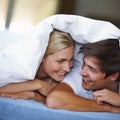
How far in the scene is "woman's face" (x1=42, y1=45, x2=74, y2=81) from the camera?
1.01 metres

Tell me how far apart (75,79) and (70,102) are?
9 centimetres

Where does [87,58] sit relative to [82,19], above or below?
below

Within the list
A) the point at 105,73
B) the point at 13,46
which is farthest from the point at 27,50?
the point at 105,73

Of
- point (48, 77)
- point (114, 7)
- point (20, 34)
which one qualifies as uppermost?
point (114, 7)

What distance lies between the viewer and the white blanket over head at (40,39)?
0.98m

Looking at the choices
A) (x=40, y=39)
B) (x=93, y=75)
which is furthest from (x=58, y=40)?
(x=93, y=75)

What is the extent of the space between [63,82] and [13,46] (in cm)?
22

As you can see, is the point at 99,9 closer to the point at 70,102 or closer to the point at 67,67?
the point at 67,67

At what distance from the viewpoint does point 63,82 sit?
1.04 meters

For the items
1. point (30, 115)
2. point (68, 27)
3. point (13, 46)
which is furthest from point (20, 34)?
point (30, 115)

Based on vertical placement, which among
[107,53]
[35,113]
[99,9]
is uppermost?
[99,9]

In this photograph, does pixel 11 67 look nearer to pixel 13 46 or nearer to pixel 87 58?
pixel 13 46

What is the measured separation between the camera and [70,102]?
3.28ft

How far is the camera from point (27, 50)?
990 millimetres
